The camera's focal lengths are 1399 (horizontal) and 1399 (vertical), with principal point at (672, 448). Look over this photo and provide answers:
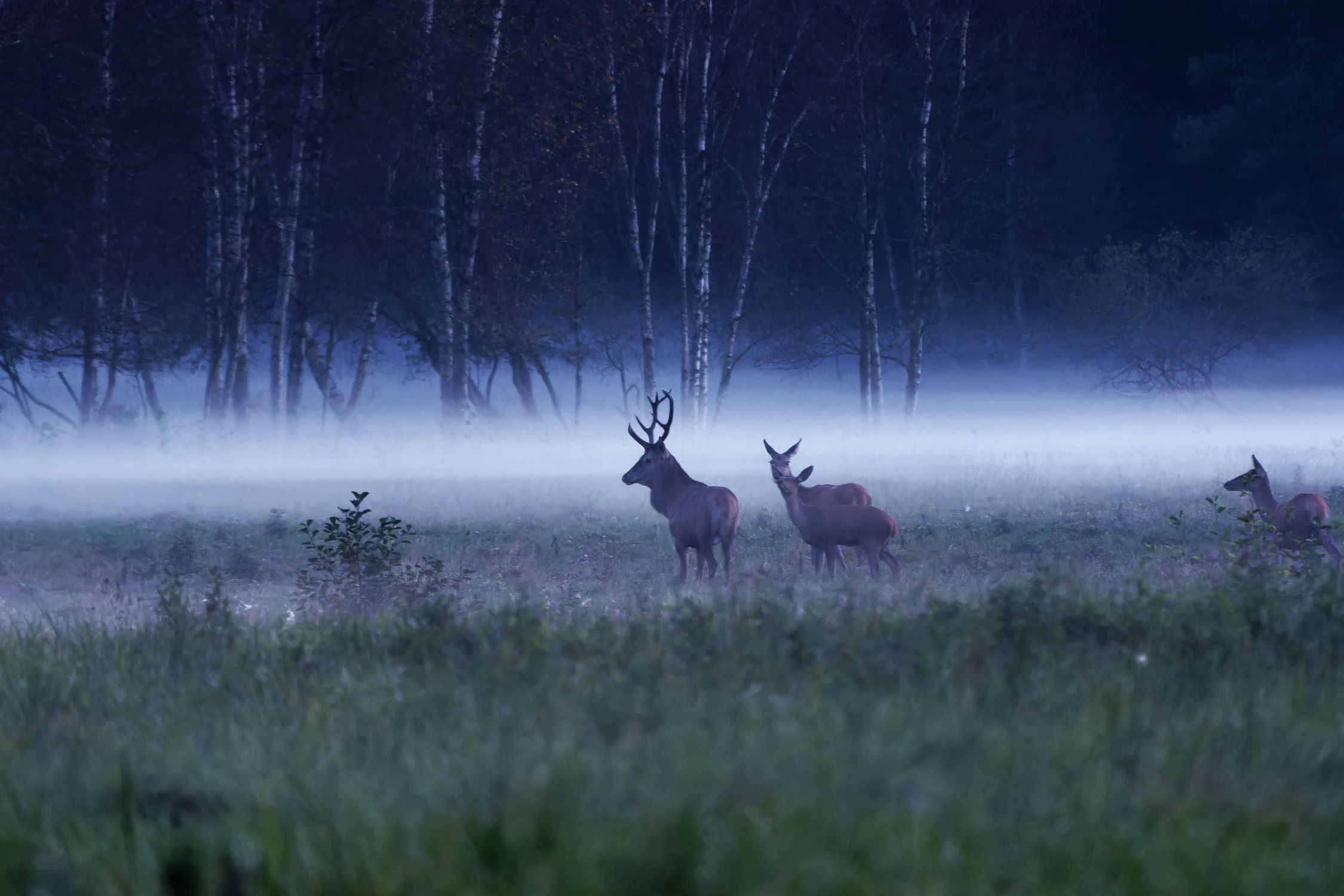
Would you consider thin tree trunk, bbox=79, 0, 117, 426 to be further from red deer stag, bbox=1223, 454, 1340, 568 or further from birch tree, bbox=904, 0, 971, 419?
birch tree, bbox=904, 0, 971, 419

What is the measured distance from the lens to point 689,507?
481 inches

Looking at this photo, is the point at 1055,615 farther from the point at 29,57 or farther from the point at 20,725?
the point at 29,57

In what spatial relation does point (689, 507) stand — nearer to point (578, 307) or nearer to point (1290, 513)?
point (1290, 513)

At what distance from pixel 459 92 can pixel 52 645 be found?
17.6 metres

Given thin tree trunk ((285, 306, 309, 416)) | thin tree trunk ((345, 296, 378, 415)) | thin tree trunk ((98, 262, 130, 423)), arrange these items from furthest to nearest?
thin tree trunk ((345, 296, 378, 415)) < thin tree trunk ((285, 306, 309, 416)) < thin tree trunk ((98, 262, 130, 423))

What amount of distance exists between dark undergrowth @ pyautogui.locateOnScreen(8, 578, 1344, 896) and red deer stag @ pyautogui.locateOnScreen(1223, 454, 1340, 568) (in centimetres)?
349

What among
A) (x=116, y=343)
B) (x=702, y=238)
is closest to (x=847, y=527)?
(x=116, y=343)

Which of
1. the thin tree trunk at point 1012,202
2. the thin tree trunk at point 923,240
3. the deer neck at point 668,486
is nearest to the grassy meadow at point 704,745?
the deer neck at point 668,486

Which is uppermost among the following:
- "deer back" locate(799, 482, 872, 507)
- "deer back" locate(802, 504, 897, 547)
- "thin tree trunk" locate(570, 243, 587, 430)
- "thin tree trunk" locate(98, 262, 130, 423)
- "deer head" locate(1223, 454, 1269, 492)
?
"thin tree trunk" locate(570, 243, 587, 430)

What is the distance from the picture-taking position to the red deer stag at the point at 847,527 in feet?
37.6

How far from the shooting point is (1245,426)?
1234 inches

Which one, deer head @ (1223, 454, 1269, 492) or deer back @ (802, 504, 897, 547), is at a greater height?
deer head @ (1223, 454, 1269, 492)

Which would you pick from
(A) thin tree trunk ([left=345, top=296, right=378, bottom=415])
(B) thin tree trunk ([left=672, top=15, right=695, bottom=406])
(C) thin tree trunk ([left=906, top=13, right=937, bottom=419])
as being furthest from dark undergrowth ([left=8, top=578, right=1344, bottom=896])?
(C) thin tree trunk ([left=906, top=13, right=937, bottom=419])

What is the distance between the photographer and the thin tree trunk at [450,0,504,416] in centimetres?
2312
